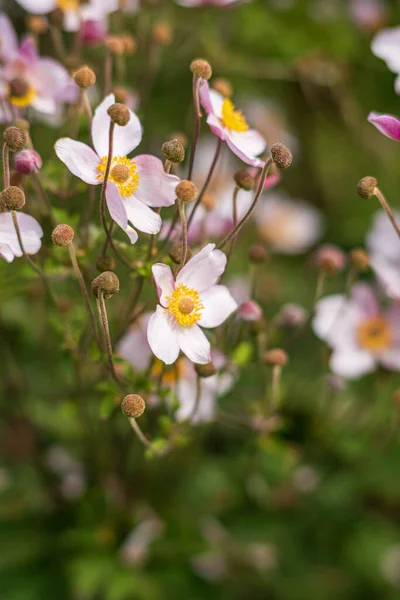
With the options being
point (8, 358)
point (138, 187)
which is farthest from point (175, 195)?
point (8, 358)

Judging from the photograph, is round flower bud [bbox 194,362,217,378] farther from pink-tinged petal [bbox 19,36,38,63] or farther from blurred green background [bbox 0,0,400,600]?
pink-tinged petal [bbox 19,36,38,63]

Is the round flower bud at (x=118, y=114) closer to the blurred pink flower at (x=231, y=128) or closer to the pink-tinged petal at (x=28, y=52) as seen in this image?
the blurred pink flower at (x=231, y=128)

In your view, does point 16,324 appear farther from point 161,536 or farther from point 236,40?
point 236,40

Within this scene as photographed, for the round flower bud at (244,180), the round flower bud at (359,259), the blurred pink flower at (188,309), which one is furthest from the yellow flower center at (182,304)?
the round flower bud at (359,259)

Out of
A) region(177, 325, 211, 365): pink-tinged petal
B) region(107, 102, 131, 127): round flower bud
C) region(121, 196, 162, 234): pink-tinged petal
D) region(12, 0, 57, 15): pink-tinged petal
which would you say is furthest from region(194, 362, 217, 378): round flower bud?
region(12, 0, 57, 15): pink-tinged petal

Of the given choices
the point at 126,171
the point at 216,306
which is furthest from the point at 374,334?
the point at 126,171

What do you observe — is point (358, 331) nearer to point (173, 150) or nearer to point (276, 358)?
point (276, 358)

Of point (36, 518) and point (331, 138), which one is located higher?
point (331, 138)
